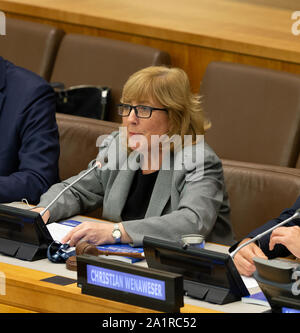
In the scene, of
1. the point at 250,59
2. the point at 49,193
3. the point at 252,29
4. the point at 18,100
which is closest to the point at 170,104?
the point at 49,193

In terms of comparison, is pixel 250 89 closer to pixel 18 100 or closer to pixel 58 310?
pixel 18 100

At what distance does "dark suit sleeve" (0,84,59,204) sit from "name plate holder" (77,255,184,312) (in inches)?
33.7

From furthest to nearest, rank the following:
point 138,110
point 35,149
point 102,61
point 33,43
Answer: point 33,43
point 102,61
point 35,149
point 138,110

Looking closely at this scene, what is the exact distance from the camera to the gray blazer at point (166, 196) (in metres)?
2.22

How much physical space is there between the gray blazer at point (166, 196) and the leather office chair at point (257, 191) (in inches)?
7.4

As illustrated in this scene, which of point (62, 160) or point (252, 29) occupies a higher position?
point (252, 29)

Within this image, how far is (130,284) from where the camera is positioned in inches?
65.2

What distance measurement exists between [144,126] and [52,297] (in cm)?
76

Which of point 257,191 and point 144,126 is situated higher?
point 144,126

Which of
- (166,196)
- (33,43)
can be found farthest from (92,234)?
(33,43)

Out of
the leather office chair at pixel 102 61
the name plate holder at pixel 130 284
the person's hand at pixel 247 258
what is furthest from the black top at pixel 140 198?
the leather office chair at pixel 102 61

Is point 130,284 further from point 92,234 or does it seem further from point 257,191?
point 257,191

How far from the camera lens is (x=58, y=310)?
1731 mm

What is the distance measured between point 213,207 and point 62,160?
90cm
